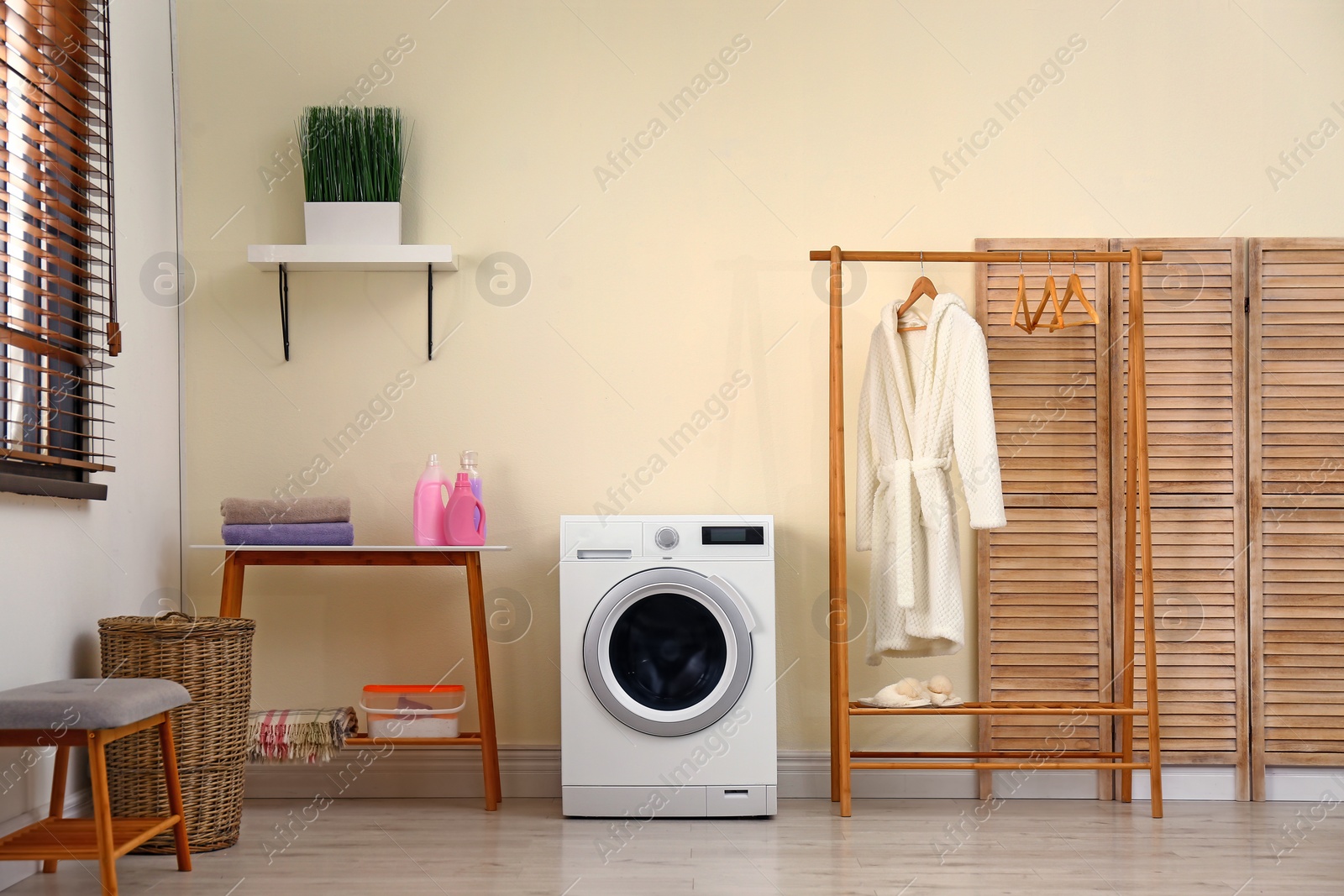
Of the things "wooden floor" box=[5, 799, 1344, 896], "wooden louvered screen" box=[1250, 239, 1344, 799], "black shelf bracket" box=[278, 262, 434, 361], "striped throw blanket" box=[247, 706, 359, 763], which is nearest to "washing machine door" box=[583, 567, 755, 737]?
"wooden floor" box=[5, 799, 1344, 896]

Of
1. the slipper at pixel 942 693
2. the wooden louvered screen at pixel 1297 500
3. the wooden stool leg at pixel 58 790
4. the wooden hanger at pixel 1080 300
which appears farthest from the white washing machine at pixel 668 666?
the wooden louvered screen at pixel 1297 500

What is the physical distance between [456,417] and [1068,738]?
2.02 meters

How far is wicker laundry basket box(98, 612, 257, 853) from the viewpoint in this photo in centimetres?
230

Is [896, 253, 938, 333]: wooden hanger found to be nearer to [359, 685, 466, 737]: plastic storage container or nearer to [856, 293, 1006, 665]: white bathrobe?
[856, 293, 1006, 665]: white bathrobe

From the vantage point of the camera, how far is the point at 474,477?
2.87m

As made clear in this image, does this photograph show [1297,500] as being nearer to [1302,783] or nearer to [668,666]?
[1302,783]

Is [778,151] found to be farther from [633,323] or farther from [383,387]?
[383,387]

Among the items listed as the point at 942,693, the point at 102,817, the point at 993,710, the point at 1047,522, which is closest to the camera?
the point at 102,817

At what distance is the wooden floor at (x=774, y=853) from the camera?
7.06 ft

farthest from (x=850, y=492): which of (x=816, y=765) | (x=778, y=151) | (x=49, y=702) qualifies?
A: (x=49, y=702)

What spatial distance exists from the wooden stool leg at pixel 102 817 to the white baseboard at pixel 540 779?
3.49ft

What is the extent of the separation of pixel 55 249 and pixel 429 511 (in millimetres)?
1093

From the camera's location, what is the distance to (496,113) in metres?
3.12

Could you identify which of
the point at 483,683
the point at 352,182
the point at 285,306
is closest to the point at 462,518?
the point at 483,683
